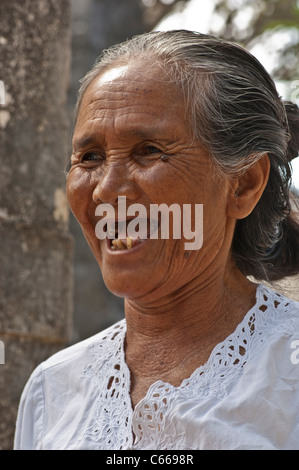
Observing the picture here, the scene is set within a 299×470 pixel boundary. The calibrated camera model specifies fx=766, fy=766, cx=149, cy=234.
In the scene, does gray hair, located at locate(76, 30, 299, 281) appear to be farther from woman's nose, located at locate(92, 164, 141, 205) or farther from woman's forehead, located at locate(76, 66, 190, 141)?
woman's nose, located at locate(92, 164, 141, 205)

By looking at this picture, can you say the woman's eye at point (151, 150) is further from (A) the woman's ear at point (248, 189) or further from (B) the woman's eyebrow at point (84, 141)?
(A) the woman's ear at point (248, 189)

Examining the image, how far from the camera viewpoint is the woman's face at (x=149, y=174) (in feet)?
8.01

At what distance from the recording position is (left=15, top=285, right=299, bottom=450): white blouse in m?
2.24

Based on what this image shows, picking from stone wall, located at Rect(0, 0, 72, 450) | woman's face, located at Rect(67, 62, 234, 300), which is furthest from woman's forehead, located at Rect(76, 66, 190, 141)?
stone wall, located at Rect(0, 0, 72, 450)

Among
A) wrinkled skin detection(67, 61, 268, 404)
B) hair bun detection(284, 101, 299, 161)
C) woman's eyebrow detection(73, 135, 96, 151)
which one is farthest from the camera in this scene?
hair bun detection(284, 101, 299, 161)

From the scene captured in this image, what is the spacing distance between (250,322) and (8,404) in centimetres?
158

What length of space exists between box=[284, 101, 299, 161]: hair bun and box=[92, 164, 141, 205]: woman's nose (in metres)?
0.74

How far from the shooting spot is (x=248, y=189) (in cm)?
262

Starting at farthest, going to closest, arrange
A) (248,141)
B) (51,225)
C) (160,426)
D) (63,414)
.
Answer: (51,225) < (63,414) < (248,141) < (160,426)

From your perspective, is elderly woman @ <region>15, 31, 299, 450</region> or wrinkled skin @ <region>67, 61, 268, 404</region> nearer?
elderly woman @ <region>15, 31, 299, 450</region>

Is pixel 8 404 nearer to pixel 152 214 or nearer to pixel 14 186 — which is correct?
pixel 14 186

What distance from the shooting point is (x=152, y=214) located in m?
2.42

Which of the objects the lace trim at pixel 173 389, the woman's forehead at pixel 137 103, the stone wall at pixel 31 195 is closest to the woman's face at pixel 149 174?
the woman's forehead at pixel 137 103

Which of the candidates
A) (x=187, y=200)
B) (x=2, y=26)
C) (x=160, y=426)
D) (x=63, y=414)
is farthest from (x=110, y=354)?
(x=2, y=26)
